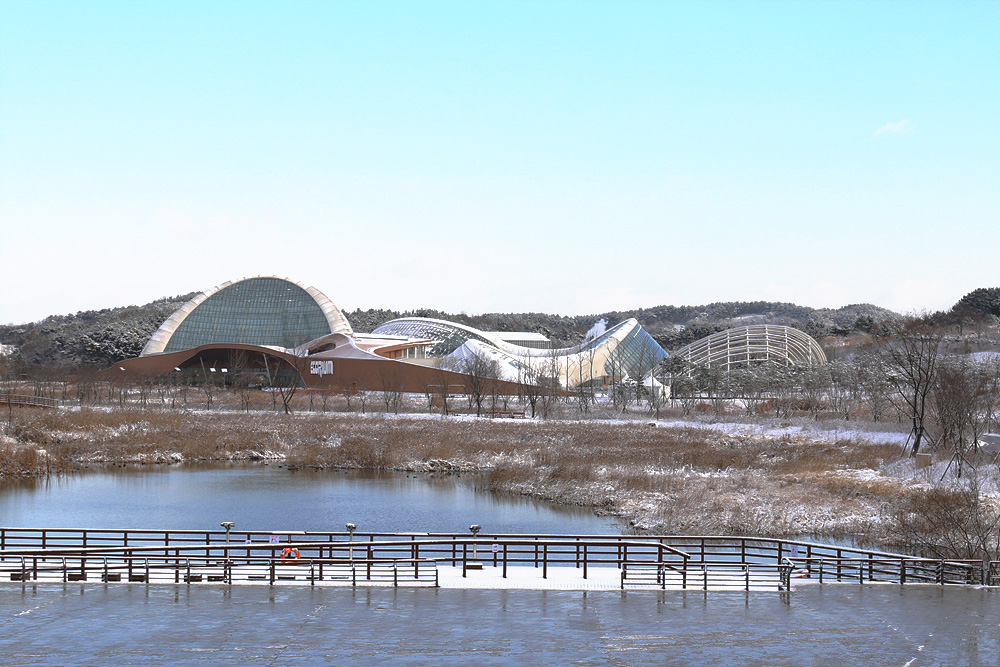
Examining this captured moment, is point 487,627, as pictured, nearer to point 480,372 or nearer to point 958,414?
point 958,414

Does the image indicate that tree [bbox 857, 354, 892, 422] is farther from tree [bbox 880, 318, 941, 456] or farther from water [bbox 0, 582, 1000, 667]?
water [bbox 0, 582, 1000, 667]

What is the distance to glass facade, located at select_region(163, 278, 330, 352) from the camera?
110m

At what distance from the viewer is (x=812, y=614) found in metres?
16.8

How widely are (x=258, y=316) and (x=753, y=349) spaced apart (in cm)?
5762

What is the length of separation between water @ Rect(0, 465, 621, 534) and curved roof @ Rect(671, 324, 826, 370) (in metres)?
52.5

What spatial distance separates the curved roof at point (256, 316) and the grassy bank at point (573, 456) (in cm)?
5015

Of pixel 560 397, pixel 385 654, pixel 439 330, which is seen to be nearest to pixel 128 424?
pixel 560 397

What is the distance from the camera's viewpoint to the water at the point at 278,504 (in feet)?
96.1

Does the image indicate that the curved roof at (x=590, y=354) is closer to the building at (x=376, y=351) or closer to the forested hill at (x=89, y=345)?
the building at (x=376, y=351)

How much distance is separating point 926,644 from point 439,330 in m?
94.8

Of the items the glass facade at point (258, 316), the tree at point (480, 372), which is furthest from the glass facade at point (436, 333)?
the tree at point (480, 372)

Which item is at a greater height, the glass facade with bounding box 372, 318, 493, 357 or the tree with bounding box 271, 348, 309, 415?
the glass facade with bounding box 372, 318, 493, 357

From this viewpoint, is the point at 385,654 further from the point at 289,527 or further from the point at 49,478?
the point at 49,478

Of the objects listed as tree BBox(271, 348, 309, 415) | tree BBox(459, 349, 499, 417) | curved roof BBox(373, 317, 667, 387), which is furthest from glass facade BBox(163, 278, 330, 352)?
tree BBox(459, 349, 499, 417)
